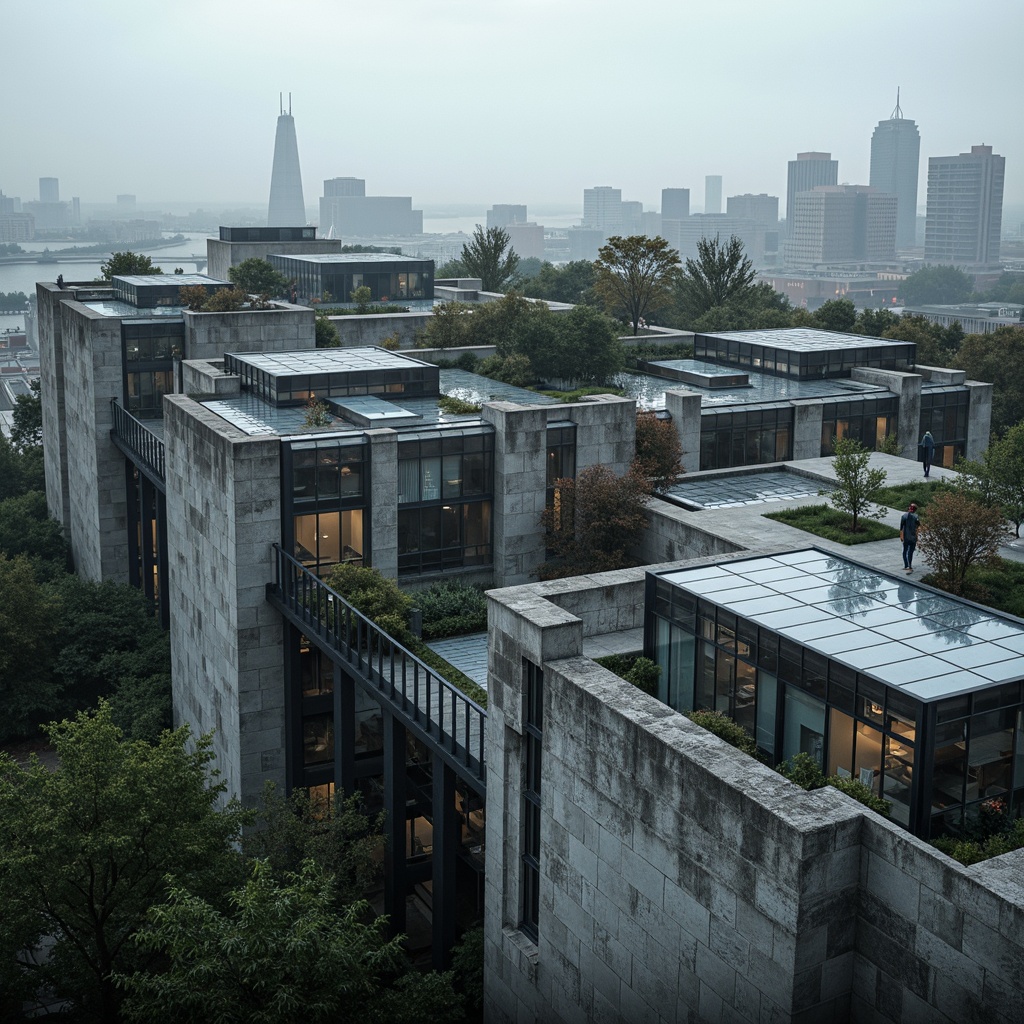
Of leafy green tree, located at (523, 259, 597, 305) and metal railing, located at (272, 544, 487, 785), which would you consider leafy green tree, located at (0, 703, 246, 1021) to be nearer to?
metal railing, located at (272, 544, 487, 785)

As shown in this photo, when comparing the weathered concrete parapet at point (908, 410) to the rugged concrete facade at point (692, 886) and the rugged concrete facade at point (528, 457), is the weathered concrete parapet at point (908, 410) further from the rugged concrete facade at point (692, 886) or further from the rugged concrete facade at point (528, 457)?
the rugged concrete facade at point (692, 886)

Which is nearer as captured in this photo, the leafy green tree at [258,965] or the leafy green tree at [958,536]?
the leafy green tree at [258,965]

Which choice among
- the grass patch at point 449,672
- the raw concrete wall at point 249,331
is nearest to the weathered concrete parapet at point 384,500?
the grass patch at point 449,672

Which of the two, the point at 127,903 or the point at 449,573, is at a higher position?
the point at 449,573

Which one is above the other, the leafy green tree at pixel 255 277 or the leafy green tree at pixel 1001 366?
the leafy green tree at pixel 255 277

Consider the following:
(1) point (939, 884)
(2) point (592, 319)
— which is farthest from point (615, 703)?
(2) point (592, 319)

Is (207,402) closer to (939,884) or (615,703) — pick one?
(615,703)
